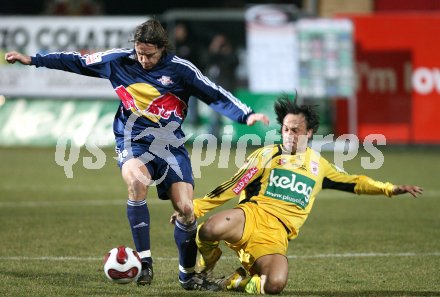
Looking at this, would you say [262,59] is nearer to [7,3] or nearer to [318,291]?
[7,3]

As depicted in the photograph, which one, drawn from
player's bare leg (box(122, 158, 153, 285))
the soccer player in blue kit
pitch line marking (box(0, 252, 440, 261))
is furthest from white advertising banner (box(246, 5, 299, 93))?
player's bare leg (box(122, 158, 153, 285))

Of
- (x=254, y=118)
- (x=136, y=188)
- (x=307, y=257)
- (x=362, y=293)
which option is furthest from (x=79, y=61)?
(x=362, y=293)

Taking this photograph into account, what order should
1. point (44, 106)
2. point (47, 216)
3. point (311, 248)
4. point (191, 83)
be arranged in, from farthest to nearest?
point (44, 106)
point (47, 216)
point (311, 248)
point (191, 83)

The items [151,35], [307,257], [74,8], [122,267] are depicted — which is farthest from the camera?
[74,8]

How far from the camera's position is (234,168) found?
1605cm

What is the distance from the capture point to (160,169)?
7.15 metres

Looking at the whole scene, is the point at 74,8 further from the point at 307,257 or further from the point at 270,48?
the point at 307,257

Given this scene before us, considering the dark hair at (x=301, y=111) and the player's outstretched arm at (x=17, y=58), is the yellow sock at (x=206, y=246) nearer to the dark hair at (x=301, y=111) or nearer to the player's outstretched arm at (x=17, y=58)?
the dark hair at (x=301, y=111)

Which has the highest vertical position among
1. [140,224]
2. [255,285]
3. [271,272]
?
[140,224]

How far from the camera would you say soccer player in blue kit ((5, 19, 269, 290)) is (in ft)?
22.9

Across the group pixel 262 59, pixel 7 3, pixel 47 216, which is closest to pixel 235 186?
pixel 47 216

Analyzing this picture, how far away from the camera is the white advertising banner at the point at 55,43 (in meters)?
18.5

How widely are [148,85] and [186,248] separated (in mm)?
1262

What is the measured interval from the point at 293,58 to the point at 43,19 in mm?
4994
